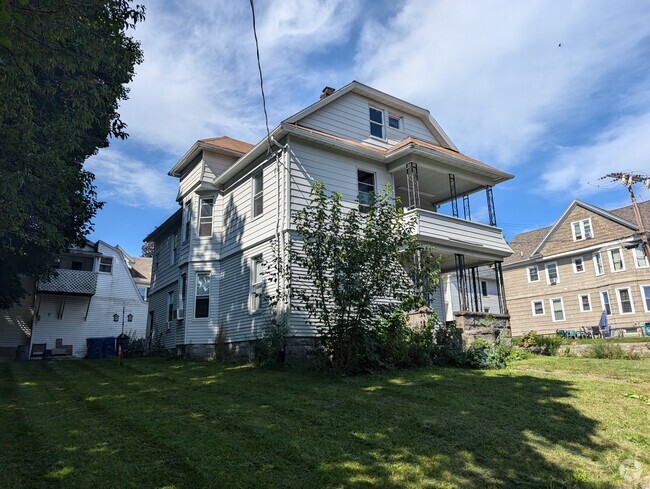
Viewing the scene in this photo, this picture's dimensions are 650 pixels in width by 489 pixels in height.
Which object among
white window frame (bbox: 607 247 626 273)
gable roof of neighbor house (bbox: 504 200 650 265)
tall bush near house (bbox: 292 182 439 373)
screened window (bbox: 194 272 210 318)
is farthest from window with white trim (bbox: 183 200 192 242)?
white window frame (bbox: 607 247 626 273)

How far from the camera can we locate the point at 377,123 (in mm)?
17719

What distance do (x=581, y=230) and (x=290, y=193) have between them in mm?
28095

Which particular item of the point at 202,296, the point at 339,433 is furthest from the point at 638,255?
the point at 339,433

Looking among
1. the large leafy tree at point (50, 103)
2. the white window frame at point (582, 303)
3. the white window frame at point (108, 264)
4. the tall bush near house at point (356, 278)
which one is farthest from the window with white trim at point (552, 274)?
the white window frame at point (108, 264)

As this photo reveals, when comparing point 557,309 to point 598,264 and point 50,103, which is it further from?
point 50,103

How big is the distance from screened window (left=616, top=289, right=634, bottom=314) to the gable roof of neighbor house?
4.20 metres

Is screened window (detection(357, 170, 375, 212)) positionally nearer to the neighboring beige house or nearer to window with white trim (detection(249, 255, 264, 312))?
window with white trim (detection(249, 255, 264, 312))

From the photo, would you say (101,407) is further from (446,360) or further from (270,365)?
(446,360)

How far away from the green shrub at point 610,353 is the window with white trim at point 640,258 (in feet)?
67.5

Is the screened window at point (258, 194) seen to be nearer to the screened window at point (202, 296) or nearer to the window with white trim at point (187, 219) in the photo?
the screened window at point (202, 296)

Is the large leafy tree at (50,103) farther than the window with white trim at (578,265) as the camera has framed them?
No

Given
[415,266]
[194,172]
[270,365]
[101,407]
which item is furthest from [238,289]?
[101,407]

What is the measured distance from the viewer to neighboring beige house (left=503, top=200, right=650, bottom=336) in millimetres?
30312

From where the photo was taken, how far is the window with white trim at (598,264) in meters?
32.1
